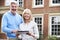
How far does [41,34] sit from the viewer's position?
68.6 ft

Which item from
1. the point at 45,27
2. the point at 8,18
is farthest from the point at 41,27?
the point at 8,18

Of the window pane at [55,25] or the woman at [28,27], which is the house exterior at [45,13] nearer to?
the window pane at [55,25]

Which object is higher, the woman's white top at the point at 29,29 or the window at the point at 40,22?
the woman's white top at the point at 29,29

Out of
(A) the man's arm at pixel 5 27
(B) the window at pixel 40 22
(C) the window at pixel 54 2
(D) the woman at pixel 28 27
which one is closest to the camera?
(D) the woman at pixel 28 27

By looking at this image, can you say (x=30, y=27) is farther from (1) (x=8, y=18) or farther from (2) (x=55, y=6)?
(2) (x=55, y=6)

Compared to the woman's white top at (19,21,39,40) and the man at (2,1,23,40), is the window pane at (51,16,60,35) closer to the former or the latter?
the man at (2,1,23,40)

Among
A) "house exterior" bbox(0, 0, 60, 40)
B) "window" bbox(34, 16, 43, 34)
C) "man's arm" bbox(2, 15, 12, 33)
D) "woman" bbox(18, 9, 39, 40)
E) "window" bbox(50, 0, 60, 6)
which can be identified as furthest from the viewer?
"window" bbox(34, 16, 43, 34)

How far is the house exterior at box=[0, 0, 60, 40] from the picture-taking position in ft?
69.6

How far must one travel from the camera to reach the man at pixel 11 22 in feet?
13.0

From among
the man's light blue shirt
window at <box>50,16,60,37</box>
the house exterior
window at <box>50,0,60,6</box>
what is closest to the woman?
the man's light blue shirt

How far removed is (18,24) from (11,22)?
0.14 m

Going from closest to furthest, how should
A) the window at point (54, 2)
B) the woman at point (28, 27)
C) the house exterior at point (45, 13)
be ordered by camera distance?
the woman at point (28, 27)
the house exterior at point (45, 13)
the window at point (54, 2)

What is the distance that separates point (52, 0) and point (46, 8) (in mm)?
1067

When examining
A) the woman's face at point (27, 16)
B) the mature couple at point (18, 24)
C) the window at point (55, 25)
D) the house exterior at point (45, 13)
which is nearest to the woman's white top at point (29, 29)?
the mature couple at point (18, 24)
